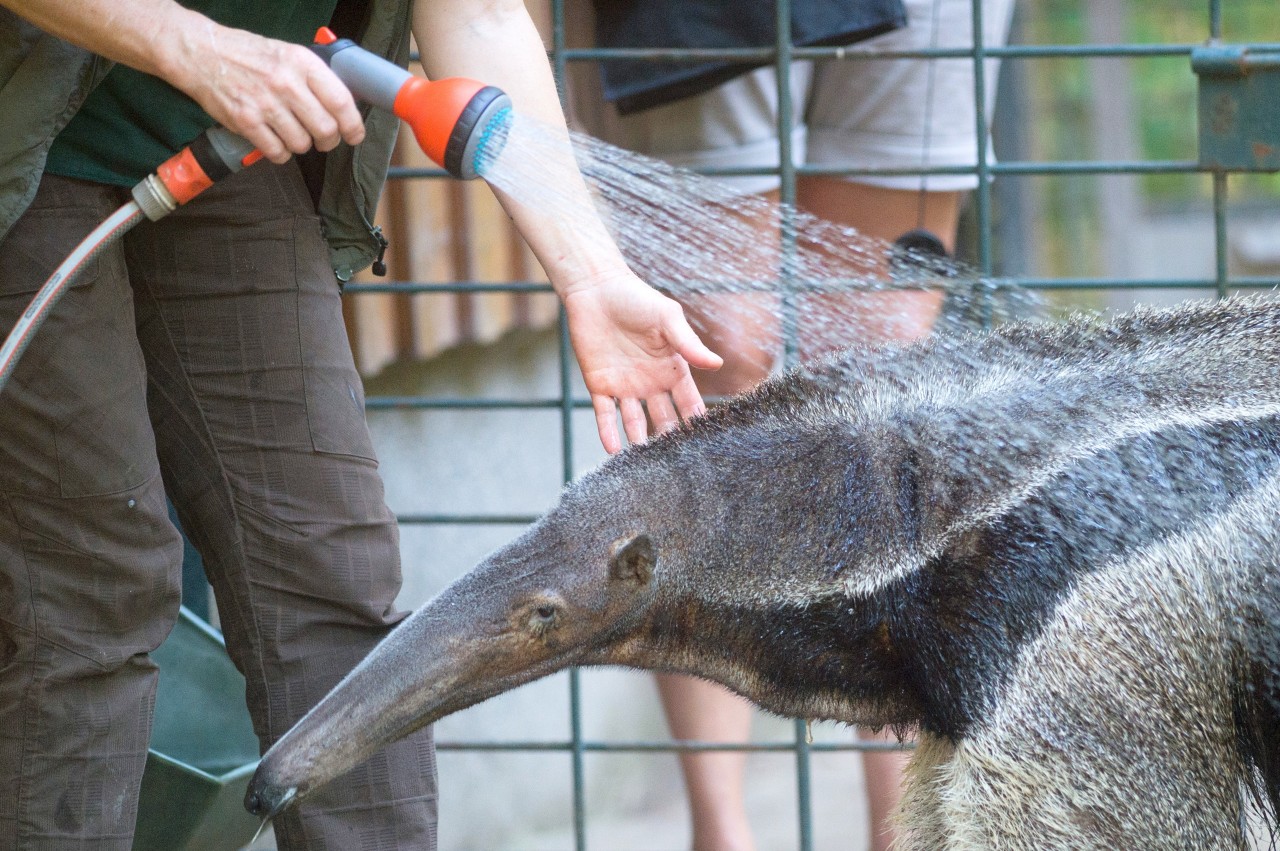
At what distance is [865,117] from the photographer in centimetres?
419

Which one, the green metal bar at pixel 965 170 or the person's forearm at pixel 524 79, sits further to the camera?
the green metal bar at pixel 965 170

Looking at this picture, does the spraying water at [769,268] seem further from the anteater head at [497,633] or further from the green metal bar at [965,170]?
the anteater head at [497,633]

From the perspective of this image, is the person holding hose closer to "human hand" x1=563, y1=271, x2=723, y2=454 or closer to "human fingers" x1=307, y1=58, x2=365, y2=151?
"human hand" x1=563, y1=271, x2=723, y2=454

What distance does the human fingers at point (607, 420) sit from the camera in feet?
8.69

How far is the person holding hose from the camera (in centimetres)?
239

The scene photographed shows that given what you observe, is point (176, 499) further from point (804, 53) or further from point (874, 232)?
point (874, 232)

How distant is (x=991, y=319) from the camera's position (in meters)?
4.24

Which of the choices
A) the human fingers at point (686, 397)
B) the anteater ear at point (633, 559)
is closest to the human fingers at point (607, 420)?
the human fingers at point (686, 397)

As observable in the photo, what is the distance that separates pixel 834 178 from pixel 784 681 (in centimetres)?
208

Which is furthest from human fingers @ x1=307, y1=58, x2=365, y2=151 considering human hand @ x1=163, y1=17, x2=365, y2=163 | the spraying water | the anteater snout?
the spraying water

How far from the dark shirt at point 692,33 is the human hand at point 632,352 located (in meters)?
1.46

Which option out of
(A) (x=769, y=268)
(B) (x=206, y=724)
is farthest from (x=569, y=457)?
(B) (x=206, y=724)

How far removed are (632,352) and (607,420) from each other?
0.13 m

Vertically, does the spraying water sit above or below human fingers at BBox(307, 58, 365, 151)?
above
